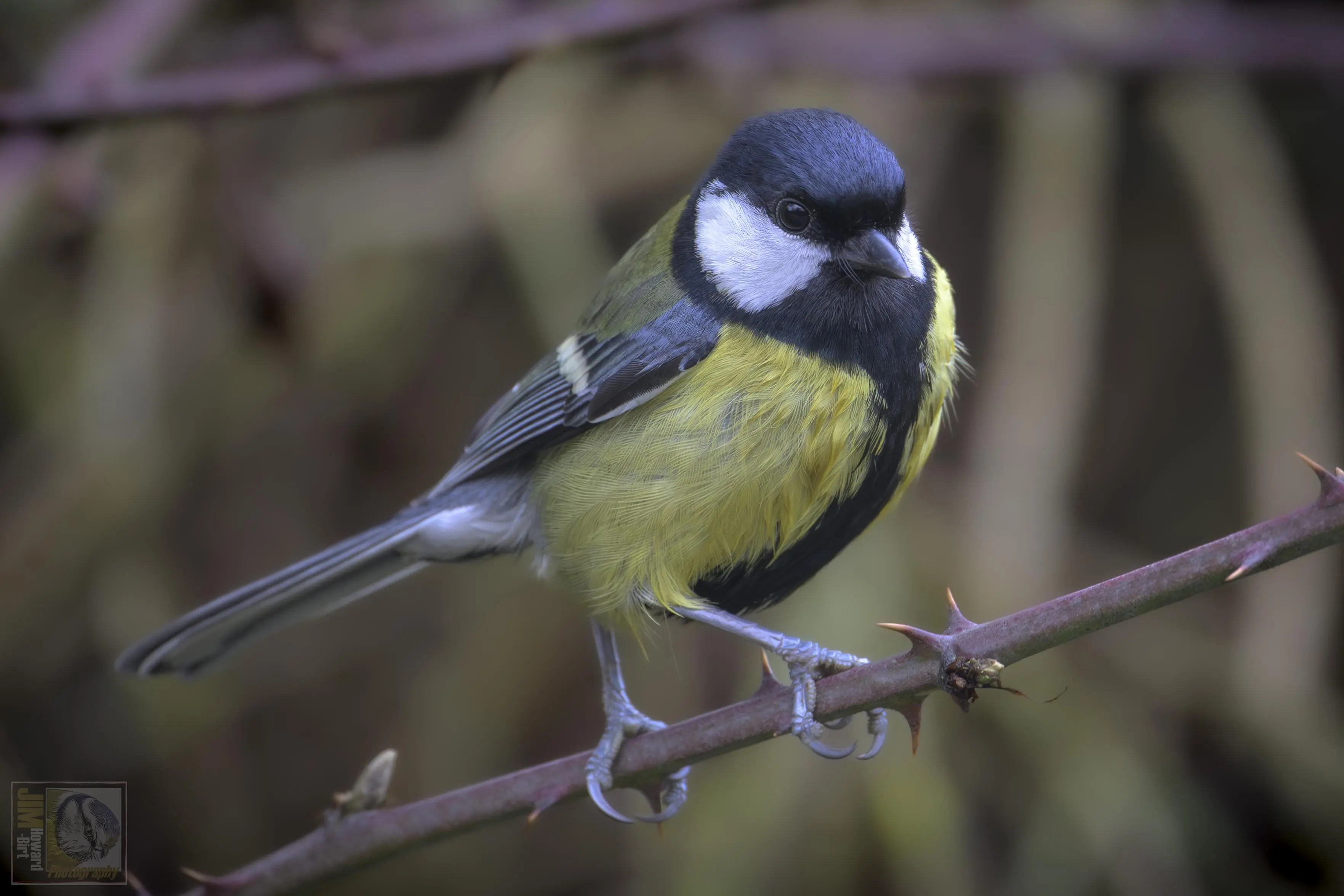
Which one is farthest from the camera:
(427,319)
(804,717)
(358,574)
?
(427,319)

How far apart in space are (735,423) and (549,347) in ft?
4.99

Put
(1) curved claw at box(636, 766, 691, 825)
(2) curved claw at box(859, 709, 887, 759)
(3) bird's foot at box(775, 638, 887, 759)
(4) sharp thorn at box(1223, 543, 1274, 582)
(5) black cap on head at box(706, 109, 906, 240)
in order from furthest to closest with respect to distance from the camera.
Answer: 1. (1) curved claw at box(636, 766, 691, 825)
2. (2) curved claw at box(859, 709, 887, 759)
3. (5) black cap on head at box(706, 109, 906, 240)
4. (3) bird's foot at box(775, 638, 887, 759)
5. (4) sharp thorn at box(1223, 543, 1274, 582)

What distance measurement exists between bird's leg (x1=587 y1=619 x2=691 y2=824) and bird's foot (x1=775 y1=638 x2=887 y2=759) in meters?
0.25

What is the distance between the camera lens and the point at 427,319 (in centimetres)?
320

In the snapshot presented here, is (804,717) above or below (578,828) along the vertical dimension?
above

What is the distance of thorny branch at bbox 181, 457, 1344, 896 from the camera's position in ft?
3.33

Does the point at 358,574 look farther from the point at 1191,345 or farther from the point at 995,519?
the point at 1191,345

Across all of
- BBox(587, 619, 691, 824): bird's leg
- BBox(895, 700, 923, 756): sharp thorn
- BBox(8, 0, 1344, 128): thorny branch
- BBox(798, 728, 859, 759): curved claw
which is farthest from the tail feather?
BBox(8, 0, 1344, 128): thorny branch

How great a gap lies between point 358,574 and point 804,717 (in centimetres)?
105

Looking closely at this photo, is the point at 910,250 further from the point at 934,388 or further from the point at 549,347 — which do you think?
the point at 549,347

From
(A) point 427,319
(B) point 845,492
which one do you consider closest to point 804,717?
(B) point 845,492

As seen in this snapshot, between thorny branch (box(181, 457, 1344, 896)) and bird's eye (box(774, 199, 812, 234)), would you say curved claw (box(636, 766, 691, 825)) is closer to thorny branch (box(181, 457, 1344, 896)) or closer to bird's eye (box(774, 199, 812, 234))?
thorny branch (box(181, 457, 1344, 896))

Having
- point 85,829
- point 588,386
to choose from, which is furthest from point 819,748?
point 85,829

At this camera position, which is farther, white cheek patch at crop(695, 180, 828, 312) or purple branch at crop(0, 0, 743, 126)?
purple branch at crop(0, 0, 743, 126)
